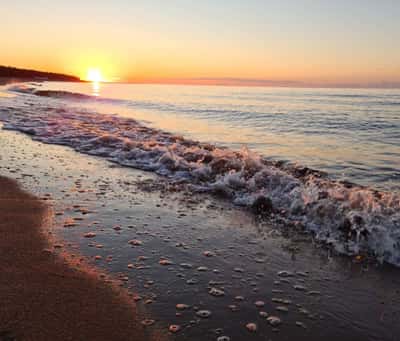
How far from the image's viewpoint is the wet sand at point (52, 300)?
345cm

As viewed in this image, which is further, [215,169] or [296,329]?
[215,169]

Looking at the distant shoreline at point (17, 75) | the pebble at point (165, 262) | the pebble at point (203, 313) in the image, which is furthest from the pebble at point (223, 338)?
the distant shoreline at point (17, 75)

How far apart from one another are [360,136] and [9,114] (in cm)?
1877

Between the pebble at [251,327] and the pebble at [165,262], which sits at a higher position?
the pebble at [165,262]

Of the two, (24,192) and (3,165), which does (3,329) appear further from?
(3,165)

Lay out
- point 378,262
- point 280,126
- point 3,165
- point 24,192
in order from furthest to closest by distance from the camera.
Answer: point 280,126, point 3,165, point 24,192, point 378,262

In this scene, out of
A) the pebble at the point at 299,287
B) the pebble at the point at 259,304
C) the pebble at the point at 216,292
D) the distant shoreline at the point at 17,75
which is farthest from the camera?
the distant shoreline at the point at 17,75

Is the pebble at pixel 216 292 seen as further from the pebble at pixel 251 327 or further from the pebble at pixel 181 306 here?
the pebble at pixel 251 327

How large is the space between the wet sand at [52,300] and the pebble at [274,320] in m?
1.13

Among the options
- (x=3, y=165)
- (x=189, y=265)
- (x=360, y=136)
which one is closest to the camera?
(x=189, y=265)

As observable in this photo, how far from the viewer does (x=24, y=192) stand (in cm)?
766

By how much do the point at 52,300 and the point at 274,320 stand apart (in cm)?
224

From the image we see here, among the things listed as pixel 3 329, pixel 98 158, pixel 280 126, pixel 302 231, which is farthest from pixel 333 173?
pixel 280 126

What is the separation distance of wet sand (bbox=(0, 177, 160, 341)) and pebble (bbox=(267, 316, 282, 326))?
1.13 meters
